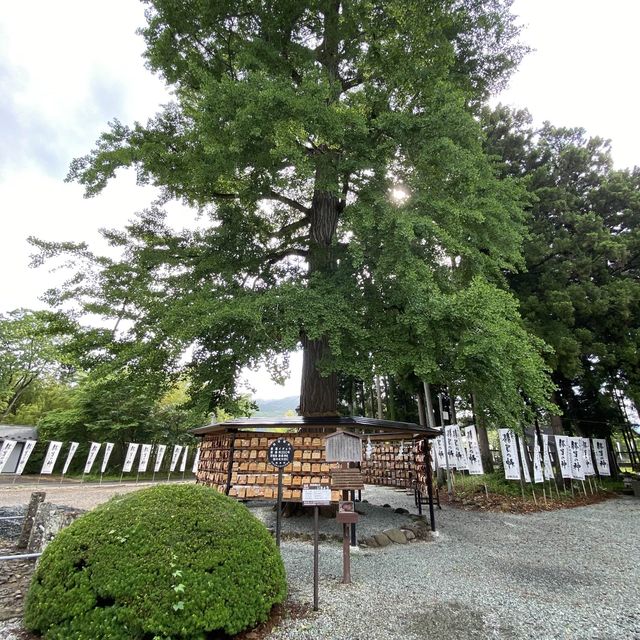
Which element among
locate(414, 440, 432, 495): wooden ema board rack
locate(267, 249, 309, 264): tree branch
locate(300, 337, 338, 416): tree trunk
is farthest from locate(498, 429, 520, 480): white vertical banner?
locate(267, 249, 309, 264): tree branch

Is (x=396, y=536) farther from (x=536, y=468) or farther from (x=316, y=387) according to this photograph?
(x=536, y=468)

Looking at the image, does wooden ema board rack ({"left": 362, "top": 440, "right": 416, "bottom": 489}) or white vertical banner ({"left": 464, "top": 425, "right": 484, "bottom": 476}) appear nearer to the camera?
wooden ema board rack ({"left": 362, "top": 440, "right": 416, "bottom": 489})

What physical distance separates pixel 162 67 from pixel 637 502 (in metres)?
18.6

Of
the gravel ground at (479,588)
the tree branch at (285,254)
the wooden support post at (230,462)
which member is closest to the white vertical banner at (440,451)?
the gravel ground at (479,588)

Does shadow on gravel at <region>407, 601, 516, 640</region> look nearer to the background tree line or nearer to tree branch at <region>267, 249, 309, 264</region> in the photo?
the background tree line

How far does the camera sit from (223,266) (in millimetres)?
8312

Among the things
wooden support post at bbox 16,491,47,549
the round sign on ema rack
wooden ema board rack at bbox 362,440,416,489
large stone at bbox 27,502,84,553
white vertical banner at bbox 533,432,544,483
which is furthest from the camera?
white vertical banner at bbox 533,432,544,483

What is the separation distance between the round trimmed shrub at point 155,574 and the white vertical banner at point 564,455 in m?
11.9

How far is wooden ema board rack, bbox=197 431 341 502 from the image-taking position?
6.45m

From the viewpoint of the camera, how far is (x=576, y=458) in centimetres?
1230

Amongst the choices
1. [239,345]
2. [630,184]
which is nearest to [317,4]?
[239,345]

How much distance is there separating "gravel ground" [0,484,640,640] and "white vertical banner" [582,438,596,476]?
4985 mm

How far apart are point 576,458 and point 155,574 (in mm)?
13980

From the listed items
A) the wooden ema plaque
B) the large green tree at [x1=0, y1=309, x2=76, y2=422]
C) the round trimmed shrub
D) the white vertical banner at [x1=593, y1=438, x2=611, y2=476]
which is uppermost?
the large green tree at [x1=0, y1=309, x2=76, y2=422]
